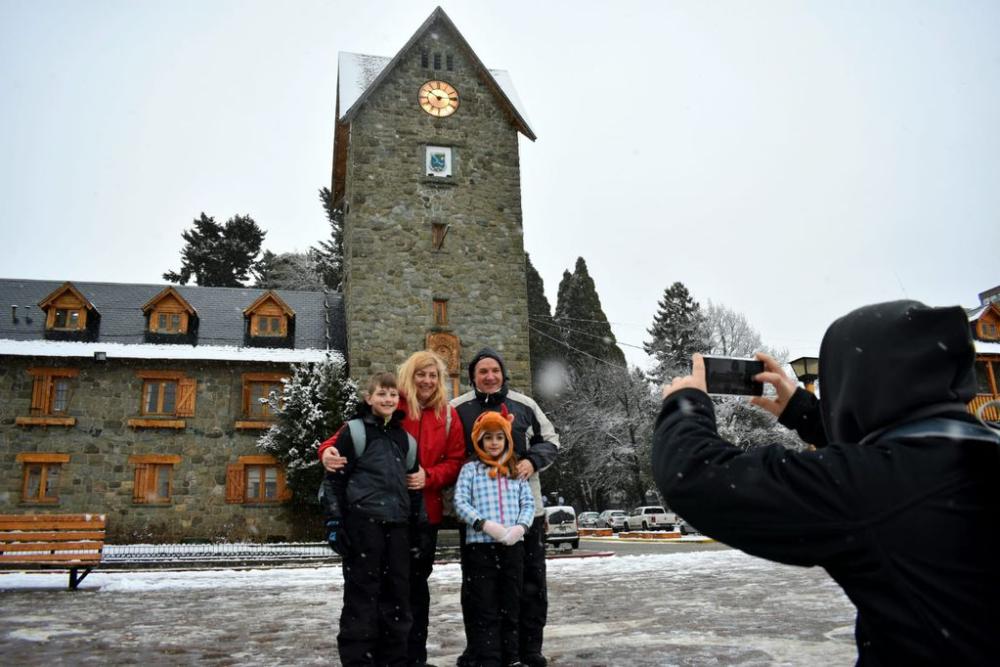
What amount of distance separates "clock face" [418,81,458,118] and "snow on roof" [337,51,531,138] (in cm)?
145

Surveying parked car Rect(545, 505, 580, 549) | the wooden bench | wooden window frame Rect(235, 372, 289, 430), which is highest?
wooden window frame Rect(235, 372, 289, 430)

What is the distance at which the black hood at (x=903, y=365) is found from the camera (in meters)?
1.36

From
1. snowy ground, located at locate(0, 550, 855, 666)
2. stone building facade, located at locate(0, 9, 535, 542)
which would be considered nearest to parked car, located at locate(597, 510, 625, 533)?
stone building facade, located at locate(0, 9, 535, 542)

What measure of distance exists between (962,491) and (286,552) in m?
18.0

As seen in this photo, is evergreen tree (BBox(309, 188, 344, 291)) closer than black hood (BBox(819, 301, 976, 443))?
No

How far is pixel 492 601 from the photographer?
4.21 meters

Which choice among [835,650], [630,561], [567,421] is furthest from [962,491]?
[567,421]

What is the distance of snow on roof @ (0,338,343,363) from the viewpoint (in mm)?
21906

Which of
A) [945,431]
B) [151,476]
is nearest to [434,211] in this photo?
[151,476]

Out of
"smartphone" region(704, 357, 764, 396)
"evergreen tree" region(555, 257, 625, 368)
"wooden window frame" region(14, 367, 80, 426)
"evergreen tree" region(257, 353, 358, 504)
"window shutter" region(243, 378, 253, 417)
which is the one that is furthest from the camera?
"evergreen tree" region(555, 257, 625, 368)

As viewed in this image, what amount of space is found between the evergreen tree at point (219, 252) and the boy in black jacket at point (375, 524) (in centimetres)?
4446

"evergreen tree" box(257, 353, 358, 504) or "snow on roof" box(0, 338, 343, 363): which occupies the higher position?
"snow on roof" box(0, 338, 343, 363)

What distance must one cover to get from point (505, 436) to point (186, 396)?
791 inches

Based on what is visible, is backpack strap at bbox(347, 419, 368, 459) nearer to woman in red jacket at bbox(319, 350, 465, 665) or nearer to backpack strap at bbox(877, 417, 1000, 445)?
woman in red jacket at bbox(319, 350, 465, 665)
